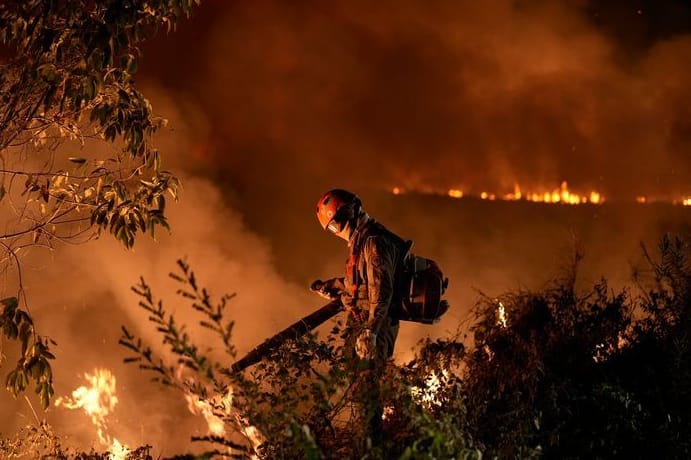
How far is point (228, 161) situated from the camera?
15336mm

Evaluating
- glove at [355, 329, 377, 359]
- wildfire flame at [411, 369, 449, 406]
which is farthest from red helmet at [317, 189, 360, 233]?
wildfire flame at [411, 369, 449, 406]

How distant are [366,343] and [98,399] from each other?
30.0 ft

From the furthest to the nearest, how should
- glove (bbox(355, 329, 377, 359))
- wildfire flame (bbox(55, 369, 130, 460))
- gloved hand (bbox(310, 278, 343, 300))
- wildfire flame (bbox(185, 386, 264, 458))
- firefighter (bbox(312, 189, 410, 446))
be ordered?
wildfire flame (bbox(55, 369, 130, 460))
gloved hand (bbox(310, 278, 343, 300))
firefighter (bbox(312, 189, 410, 446))
glove (bbox(355, 329, 377, 359))
wildfire flame (bbox(185, 386, 264, 458))

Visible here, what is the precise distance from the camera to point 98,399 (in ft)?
41.0

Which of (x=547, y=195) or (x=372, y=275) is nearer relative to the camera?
(x=372, y=275)

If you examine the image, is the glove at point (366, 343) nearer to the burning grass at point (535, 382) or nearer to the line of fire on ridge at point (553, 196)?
the burning grass at point (535, 382)

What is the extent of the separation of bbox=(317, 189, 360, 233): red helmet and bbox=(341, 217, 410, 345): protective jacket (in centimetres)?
13

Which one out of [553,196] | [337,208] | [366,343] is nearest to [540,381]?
[366,343]

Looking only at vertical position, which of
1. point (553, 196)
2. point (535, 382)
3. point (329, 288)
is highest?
point (553, 196)

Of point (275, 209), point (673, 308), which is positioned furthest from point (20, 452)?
point (275, 209)

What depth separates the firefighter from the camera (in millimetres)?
4871

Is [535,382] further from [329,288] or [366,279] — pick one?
[329,288]

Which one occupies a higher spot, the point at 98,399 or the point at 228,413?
the point at 98,399

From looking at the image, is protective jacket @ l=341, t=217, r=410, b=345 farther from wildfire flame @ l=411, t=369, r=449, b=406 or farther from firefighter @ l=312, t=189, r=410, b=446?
wildfire flame @ l=411, t=369, r=449, b=406
